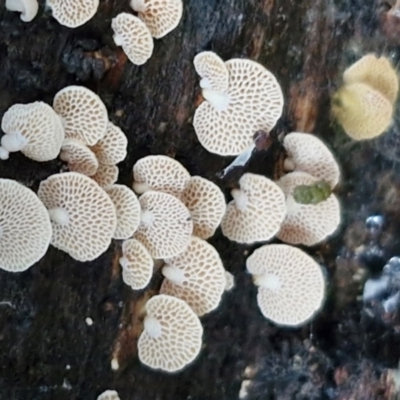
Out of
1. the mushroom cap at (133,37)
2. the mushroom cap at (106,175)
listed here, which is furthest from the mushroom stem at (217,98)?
the mushroom cap at (106,175)

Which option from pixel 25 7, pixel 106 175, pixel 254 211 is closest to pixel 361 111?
pixel 254 211

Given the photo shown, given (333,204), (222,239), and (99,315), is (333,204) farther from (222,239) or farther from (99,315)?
(99,315)

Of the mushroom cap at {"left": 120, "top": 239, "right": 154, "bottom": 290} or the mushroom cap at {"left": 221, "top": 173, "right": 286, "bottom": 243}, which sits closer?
the mushroom cap at {"left": 120, "top": 239, "right": 154, "bottom": 290}

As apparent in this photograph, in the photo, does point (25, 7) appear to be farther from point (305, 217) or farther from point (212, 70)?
point (305, 217)

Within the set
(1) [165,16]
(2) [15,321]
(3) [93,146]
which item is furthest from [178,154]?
(2) [15,321]

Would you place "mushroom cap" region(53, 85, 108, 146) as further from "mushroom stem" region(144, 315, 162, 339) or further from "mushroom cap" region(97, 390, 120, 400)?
"mushroom cap" region(97, 390, 120, 400)

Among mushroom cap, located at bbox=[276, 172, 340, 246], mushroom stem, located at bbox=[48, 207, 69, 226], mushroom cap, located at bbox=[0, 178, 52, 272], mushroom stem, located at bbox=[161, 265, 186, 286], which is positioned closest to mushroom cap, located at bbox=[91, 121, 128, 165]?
mushroom stem, located at bbox=[48, 207, 69, 226]

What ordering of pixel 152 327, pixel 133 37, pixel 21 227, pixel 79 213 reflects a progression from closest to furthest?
pixel 21 227, pixel 79 213, pixel 133 37, pixel 152 327
